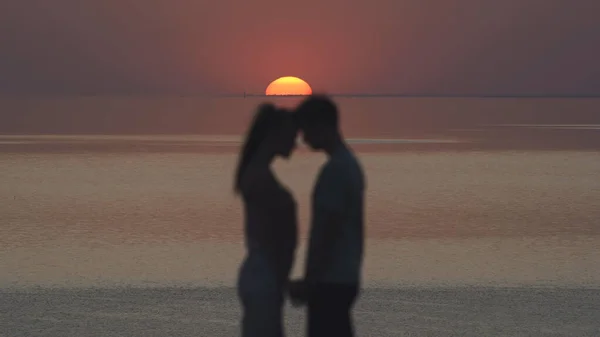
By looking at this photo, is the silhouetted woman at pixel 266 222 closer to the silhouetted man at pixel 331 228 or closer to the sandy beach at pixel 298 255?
the silhouetted man at pixel 331 228

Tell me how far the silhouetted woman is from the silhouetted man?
0.43 feet

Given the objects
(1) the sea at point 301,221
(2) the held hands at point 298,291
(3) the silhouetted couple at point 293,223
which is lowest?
(1) the sea at point 301,221

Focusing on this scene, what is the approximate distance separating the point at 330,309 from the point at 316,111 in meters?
1.01

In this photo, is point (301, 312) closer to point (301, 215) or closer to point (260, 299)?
point (260, 299)

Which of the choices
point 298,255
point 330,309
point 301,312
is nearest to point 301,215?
point 298,255

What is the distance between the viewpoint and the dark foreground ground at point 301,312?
859cm

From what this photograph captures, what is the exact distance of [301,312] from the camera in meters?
9.45

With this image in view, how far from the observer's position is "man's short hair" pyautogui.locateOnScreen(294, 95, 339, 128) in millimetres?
5059

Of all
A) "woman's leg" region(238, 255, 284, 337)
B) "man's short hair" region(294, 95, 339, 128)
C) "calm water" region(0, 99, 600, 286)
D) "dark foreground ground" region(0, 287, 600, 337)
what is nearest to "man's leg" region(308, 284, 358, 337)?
"woman's leg" region(238, 255, 284, 337)

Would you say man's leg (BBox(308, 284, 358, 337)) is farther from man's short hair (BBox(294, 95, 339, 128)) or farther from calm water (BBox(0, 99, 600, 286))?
calm water (BBox(0, 99, 600, 286))

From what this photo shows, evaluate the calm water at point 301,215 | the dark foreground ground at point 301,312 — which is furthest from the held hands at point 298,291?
the calm water at point 301,215

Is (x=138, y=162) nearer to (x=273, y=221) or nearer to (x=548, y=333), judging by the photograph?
(x=548, y=333)

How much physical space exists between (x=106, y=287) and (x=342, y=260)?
Answer: 611cm

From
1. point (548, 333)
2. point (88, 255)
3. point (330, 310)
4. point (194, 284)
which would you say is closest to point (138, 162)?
point (88, 255)
